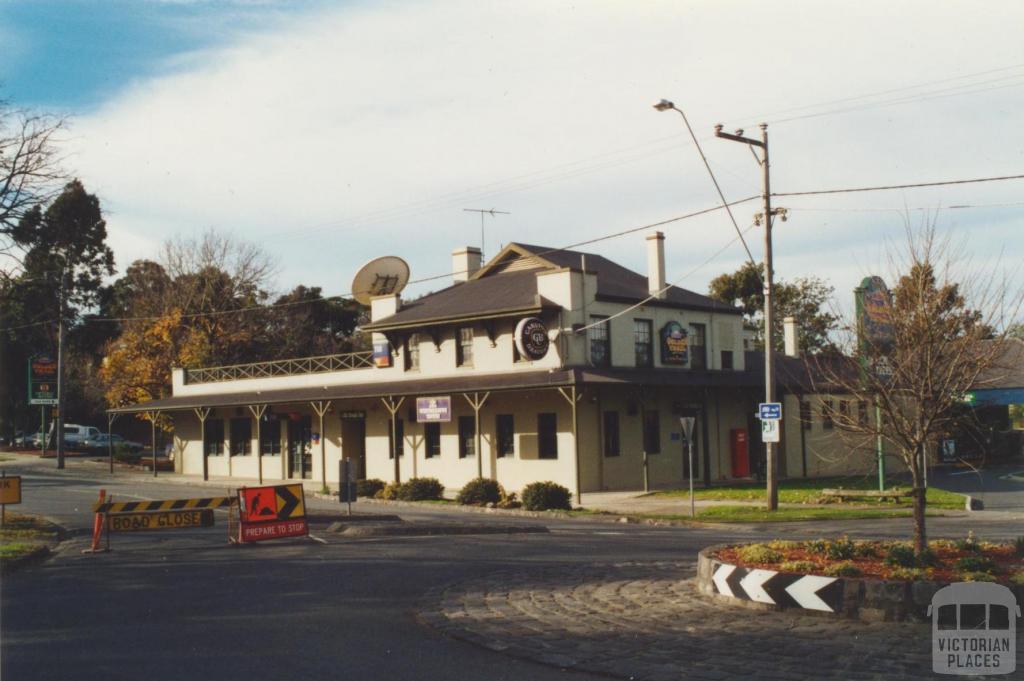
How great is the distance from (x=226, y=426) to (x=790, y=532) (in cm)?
3146

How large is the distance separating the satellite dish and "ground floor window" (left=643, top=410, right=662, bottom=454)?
1251 cm

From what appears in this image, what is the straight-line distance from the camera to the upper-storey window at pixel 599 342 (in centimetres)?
3312

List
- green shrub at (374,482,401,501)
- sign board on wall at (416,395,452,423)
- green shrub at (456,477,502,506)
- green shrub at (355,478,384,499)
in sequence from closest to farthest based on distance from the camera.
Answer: green shrub at (456,477,502,506), green shrub at (374,482,401,501), sign board on wall at (416,395,452,423), green shrub at (355,478,384,499)

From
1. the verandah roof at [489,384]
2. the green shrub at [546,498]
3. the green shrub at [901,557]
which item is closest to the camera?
the green shrub at [901,557]

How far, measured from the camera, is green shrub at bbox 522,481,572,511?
28.2 meters

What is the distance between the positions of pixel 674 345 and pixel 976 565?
26.3m

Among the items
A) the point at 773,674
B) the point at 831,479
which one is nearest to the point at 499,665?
the point at 773,674

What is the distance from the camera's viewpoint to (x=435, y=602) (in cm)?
1144

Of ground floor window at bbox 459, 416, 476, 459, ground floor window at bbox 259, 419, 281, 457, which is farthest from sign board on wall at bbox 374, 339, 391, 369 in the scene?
ground floor window at bbox 259, 419, 281, 457

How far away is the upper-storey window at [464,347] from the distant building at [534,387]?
0.05 metres

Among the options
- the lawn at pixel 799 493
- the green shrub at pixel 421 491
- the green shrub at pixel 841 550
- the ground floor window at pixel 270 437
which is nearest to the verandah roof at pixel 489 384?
the ground floor window at pixel 270 437

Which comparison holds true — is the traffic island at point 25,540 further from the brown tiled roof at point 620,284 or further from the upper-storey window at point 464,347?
the brown tiled roof at point 620,284

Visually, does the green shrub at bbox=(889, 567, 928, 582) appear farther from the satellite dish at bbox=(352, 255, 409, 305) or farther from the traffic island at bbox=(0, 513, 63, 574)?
the satellite dish at bbox=(352, 255, 409, 305)

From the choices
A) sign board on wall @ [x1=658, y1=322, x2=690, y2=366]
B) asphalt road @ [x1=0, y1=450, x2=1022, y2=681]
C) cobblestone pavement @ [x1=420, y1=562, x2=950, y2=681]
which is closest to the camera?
cobblestone pavement @ [x1=420, y1=562, x2=950, y2=681]
